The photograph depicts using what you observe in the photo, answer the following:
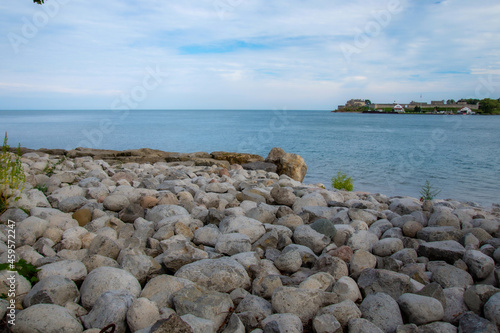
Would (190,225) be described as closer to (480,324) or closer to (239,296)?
(239,296)

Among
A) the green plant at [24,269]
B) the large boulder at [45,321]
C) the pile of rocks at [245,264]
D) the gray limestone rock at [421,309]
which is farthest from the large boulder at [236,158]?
the large boulder at [45,321]

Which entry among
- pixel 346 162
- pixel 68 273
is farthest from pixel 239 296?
pixel 346 162

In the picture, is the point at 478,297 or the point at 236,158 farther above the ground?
the point at 236,158

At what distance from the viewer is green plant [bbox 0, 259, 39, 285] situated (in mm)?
2973

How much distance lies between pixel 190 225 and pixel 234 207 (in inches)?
34.4

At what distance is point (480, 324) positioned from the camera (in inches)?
101

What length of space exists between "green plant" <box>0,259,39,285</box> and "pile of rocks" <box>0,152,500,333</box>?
7 cm

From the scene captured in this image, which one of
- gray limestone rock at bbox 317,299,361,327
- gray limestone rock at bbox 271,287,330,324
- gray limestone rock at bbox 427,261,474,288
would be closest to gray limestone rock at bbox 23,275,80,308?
gray limestone rock at bbox 271,287,330,324

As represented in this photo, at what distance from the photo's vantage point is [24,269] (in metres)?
3.02

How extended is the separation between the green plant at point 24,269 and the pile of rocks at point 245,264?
70mm

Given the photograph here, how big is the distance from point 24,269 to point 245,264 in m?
1.88

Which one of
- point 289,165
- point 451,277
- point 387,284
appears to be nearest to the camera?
point 387,284

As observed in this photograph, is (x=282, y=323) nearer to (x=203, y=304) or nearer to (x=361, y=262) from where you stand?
(x=203, y=304)

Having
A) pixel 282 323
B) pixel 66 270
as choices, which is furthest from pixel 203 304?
pixel 66 270
